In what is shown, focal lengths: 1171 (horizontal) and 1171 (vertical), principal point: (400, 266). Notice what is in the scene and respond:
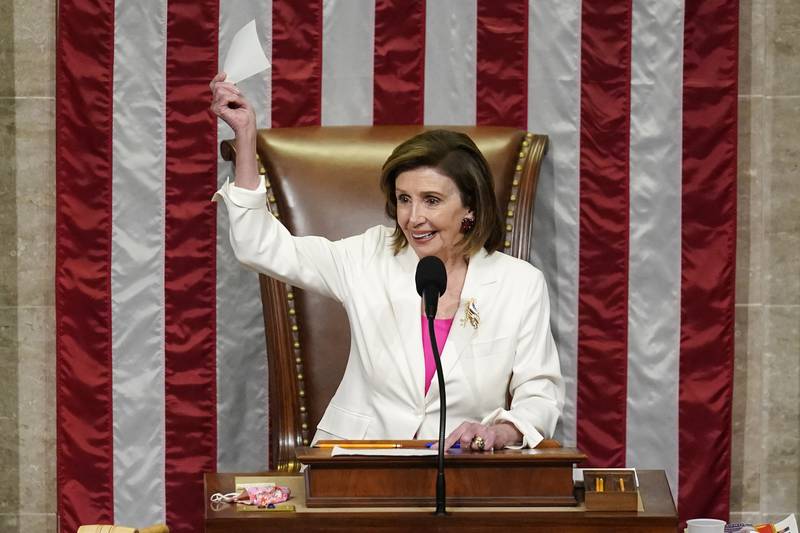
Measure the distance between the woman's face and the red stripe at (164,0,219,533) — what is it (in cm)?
91

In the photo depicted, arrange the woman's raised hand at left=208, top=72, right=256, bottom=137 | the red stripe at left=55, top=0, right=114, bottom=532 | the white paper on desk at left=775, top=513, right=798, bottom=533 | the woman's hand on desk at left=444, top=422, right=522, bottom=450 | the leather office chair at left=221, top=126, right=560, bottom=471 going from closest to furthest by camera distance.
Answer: the woman's hand on desk at left=444, top=422, right=522, bottom=450, the white paper on desk at left=775, top=513, right=798, bottom=533, the woman's raised hand at left=208, top=72, right=256, bottom=137, the leather office chair at left=221, top=126, right=560, bottom=471, the red stripe at left=55, top=0, right=114, bottom=532

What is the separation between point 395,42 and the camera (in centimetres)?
367

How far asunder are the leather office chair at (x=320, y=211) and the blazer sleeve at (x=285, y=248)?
0.82ft

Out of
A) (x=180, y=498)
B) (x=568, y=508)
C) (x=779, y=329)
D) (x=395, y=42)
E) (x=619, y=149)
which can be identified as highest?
(x=395, y=42)

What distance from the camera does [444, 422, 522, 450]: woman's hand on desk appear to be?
2326 mm

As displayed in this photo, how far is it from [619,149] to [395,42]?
30.6 inches

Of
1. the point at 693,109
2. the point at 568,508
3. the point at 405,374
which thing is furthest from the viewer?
the point at 693,109

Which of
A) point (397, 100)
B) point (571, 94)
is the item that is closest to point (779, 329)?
point (571, 94)

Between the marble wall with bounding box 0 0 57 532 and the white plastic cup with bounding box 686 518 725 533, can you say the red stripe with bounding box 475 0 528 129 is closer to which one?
the marble wall with bounding box 0 0 57 532

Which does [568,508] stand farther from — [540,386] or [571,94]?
[571,94]

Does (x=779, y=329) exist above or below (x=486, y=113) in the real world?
below

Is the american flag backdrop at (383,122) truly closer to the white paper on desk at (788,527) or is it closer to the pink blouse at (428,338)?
the pink blouse at (428,338)

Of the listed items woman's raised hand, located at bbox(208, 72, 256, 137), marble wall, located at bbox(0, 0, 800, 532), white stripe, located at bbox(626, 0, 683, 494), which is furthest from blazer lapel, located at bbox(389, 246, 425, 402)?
marble wall, located at bbox(0, 0, 800, 532)

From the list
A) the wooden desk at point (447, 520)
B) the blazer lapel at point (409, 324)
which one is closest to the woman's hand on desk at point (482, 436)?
the wooden desk at point (447, 520)
